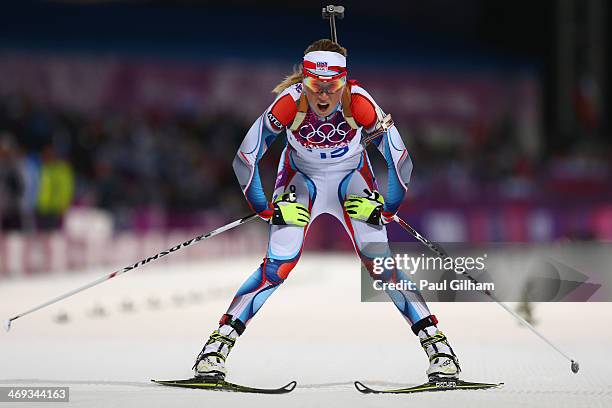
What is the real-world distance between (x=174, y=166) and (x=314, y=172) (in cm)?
1839

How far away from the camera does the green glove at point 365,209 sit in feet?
18.9

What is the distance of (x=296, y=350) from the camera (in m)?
7.39

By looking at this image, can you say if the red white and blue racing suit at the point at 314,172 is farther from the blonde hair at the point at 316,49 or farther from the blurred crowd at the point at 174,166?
the blurred crowd at the point at 174,166

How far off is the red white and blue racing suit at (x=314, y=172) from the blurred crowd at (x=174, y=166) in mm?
10901

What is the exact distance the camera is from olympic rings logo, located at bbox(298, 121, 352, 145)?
573cm

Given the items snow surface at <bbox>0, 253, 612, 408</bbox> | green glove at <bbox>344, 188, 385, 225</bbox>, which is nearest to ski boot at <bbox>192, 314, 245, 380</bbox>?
snow surface at <bbox>0, 253, 612, 408</bbox>

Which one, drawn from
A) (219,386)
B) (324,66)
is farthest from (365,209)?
(219,386)

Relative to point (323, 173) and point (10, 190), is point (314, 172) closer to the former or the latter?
point (323, 173)

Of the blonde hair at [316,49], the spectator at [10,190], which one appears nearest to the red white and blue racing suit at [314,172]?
the blonde hair at [316,49]

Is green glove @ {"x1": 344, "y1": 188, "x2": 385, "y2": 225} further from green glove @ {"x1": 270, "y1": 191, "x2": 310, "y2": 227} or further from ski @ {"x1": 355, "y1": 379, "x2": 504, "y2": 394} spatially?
ski @ {"x1": 355, "y1": 379, "x2": 504, "y2": 394}

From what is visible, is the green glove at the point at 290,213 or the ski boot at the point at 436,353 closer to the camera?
the ski boot at the point at 436,353

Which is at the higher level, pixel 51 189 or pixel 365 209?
pixel 51 189

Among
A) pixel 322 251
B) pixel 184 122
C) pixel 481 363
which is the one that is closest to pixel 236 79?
pixel 184 122

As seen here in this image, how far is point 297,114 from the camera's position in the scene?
5688 millimetres
